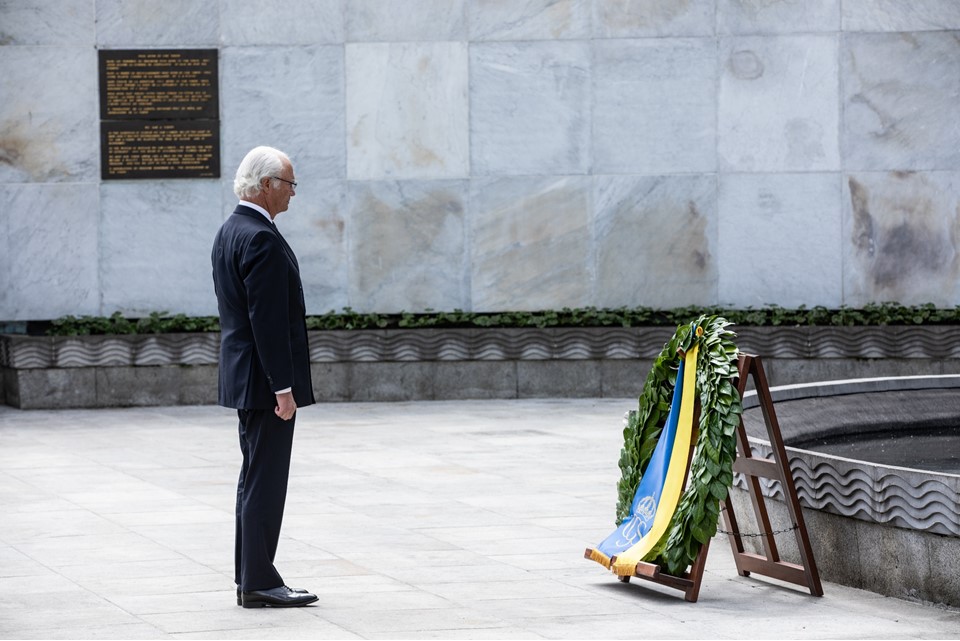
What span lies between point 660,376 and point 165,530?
123 inches

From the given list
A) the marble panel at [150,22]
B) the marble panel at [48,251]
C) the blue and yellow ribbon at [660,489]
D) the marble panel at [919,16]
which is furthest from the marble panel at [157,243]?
the blue and yellow ribbon at [660,489]

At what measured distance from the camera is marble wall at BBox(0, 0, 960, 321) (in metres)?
16.0

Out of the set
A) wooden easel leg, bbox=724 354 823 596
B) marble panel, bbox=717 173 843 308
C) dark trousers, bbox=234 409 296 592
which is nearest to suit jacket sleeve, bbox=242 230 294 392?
dark trousers, bbox=234 409 296 592

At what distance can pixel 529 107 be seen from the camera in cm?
1620

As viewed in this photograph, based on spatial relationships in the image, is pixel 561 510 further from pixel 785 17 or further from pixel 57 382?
pixel 785 17

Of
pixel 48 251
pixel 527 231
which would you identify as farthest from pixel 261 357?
pixel 48 251

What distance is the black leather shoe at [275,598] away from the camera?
6676 millimetres

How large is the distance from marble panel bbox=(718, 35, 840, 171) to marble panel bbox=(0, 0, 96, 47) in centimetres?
691

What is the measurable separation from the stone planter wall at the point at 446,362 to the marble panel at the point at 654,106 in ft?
6.38

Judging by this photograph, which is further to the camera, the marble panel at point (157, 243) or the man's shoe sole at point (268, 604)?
the marble panel at point (157, 243)

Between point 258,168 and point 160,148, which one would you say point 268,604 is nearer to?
point 258,168

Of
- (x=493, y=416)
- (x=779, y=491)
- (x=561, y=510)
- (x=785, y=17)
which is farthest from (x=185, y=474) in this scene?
(x=785, y=17)

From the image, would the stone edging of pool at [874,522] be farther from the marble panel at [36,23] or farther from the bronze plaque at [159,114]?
the marble panel at [36,23]

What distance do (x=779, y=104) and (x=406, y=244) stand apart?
4.27m
